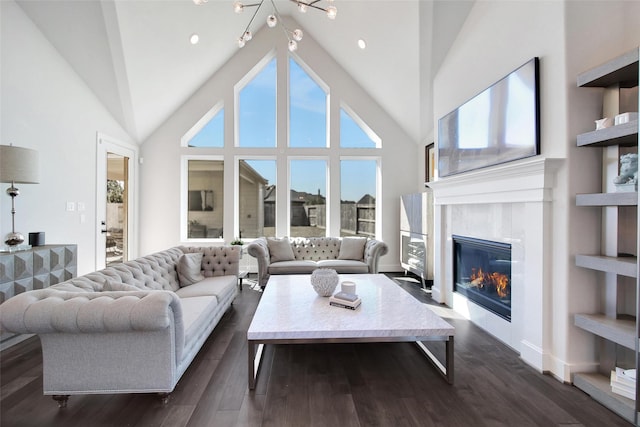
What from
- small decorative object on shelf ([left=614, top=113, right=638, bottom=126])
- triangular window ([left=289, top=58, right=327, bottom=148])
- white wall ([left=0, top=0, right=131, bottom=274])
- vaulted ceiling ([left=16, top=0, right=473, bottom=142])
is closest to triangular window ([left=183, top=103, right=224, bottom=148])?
vaulted ceiling ([left=16, top=0, right=473, bottom=142])

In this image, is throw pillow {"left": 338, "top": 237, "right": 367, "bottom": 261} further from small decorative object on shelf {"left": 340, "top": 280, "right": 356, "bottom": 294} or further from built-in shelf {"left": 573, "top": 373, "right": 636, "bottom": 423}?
built-in shelf {"left": 573, "top": 373, "right": 636, "bottom": 423}

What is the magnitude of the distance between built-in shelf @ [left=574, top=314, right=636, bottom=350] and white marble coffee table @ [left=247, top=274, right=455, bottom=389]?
0.90 meters

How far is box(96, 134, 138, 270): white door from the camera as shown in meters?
4.23

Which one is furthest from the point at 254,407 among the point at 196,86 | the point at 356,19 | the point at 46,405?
the point at 196,86

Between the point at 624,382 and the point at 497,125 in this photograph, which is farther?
the point at 497,125

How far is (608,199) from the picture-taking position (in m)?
1.82

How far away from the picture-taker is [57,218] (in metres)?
3.49

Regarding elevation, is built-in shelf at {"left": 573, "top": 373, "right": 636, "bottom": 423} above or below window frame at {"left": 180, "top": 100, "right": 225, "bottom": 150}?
below

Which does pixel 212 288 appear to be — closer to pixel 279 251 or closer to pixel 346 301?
pixel 346 301

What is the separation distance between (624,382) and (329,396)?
1.83 meters

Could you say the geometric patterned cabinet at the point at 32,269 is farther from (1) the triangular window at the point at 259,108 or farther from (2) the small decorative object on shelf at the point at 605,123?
(2) the small decorative object on shelf at the point at 605,123

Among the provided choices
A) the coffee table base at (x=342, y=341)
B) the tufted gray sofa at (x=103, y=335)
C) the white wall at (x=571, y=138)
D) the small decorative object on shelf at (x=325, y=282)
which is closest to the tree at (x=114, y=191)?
the tufted gray sofa at (x=103, y=335)

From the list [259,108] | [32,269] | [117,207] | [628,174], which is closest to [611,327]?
[628,174]

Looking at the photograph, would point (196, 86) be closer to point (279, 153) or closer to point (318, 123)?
point (279, 153)
